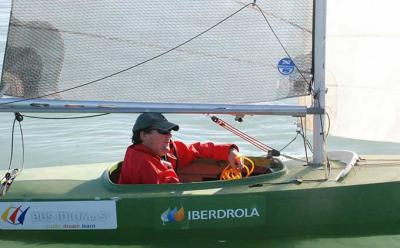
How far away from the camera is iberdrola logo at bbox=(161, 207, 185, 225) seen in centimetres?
363

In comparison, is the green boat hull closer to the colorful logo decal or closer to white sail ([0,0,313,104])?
the colorful logo decal

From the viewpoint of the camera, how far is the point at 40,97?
3.79 m

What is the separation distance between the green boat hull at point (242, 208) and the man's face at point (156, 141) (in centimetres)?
20

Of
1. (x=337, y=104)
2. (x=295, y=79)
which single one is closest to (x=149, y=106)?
(x=295, y=79)

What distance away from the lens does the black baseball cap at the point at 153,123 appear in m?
3.71

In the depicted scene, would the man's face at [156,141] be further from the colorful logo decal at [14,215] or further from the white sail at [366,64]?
the white sail at [366,64]

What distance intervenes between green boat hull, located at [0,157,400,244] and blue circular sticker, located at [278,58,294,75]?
54 centimetres

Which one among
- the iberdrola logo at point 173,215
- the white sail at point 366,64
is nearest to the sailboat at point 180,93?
the iberdrola logo at point 173,215

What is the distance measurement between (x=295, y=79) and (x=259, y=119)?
420 centimetres

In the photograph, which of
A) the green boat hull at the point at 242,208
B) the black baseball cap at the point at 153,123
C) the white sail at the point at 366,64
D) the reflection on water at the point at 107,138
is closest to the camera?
the green boat hull at the point at 242,208

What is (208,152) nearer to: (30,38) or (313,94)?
(313,94)

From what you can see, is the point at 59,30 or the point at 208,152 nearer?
the point at 59,30

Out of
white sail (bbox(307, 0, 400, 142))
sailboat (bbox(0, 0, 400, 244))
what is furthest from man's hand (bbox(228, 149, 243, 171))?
white sail (bbox(307, 0, 400, 142))

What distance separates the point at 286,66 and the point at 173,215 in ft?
3.20
